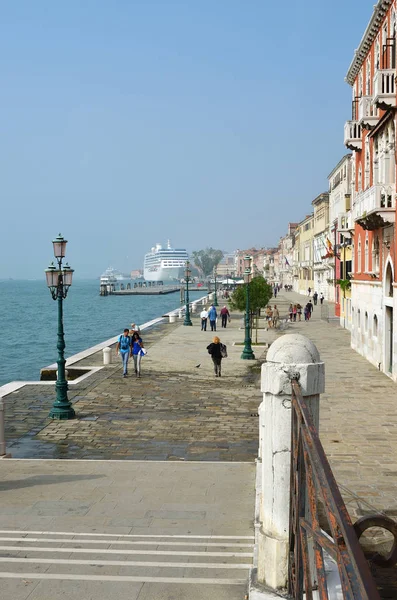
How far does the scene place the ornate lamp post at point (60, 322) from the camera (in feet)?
50.5

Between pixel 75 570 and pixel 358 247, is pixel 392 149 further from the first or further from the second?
pixel 75 570

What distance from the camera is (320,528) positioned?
3.33 metres

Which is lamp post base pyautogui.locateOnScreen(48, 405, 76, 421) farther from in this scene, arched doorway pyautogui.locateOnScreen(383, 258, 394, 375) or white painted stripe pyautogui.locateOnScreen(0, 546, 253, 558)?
arched doorway pyautogui.locateOnScreen(383, 258, 394, 375)

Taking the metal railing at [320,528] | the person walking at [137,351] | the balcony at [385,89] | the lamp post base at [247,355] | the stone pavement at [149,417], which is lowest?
the stone pavement at [149,417]

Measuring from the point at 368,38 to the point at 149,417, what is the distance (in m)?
16.6

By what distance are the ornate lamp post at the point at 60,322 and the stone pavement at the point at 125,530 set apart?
378 cm

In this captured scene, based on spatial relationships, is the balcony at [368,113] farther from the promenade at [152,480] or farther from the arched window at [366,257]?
the promenade at [152,480]

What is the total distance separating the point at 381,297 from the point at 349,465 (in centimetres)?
1237

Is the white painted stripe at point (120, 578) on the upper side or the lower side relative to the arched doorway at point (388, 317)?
lower

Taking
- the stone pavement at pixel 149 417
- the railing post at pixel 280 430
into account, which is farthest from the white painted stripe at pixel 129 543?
the stone pavement at pixel 149 417

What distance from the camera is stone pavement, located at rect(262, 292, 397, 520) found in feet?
31.2

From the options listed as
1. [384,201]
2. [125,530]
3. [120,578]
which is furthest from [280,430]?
[384,201]

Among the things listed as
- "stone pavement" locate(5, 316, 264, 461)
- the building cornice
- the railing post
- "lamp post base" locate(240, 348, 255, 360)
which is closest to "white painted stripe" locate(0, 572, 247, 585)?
the railing post

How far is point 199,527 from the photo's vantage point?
27.1 ft
